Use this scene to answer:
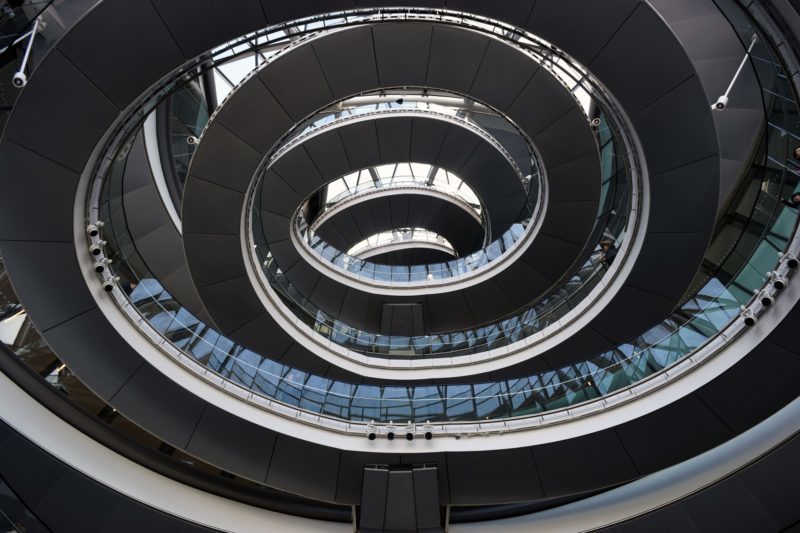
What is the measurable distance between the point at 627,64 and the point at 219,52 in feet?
21.4

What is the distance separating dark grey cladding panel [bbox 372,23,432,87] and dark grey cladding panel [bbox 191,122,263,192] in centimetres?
342

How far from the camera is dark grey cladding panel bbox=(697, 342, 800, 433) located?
248 inches

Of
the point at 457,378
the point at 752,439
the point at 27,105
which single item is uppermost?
the point at 457,378

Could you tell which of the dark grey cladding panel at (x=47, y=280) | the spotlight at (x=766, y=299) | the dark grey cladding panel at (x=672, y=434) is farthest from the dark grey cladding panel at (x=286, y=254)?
the spotlight at (x=766, y=299)

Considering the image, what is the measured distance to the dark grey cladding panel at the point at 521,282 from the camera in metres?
14.4

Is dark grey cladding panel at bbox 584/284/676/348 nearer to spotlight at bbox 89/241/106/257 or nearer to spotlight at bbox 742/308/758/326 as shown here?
spotlight at bbox 742/308/758/326

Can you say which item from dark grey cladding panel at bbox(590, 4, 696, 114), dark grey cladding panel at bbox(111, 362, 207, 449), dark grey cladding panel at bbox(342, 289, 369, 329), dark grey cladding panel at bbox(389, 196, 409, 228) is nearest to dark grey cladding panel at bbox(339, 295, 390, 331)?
dark grey cladding panel at bbox(342, 289, 369, 329)

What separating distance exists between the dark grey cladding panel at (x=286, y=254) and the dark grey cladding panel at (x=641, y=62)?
10131 millimetres

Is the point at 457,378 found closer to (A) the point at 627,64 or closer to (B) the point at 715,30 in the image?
(A) the point at 627,64

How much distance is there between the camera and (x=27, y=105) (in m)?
5.61

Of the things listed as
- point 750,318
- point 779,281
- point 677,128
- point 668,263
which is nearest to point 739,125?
point 677,128

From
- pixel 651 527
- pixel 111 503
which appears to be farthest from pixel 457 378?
pixel 111 503

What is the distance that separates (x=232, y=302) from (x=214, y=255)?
134 cm

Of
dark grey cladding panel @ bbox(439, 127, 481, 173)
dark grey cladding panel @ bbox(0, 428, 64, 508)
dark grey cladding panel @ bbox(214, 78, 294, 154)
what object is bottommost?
dark grey cladding panel @ bbox(0, 428, 64, 508)
